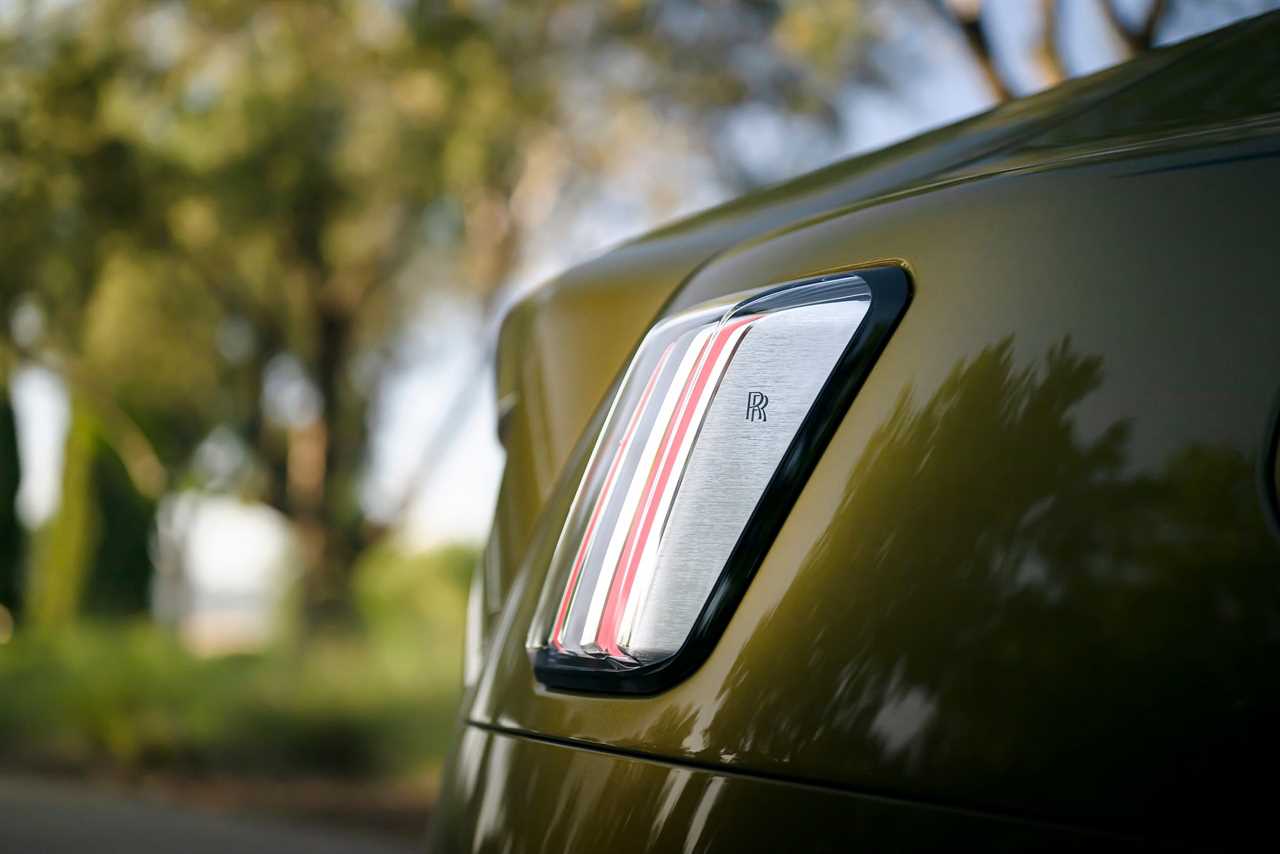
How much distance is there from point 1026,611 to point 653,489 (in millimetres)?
353

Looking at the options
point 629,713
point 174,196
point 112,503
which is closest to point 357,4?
point 174,196

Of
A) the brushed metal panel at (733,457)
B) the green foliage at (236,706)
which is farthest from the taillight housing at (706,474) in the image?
the green foliage at (236,706)

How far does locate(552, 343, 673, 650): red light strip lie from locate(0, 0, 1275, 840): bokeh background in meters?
4.83

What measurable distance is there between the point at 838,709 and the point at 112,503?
16.5m

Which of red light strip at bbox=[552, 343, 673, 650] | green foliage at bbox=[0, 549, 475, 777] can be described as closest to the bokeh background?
green foliage at bbox=[0, 549, 475, 777]

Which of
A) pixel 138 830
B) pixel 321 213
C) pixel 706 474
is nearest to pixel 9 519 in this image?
pixel 321 213

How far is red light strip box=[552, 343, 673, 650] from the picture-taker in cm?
114

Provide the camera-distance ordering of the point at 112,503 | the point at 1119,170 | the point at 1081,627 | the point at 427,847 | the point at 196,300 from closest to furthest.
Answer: the point at 1081,627
the point at 1119,170
the point at 427,847
the point at 196,300
the point at 112,503

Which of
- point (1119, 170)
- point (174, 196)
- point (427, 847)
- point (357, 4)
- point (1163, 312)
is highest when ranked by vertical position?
point (357, 4)

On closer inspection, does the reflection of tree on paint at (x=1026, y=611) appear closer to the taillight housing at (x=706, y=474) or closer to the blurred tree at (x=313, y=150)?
the taillight housing at (x=706, y=474)

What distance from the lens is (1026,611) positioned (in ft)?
2.75

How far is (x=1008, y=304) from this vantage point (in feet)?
3.14

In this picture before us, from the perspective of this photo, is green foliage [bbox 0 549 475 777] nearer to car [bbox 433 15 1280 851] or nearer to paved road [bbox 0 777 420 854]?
paved road [bbox 0 777 420 854]

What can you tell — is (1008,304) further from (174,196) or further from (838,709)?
(174,196)
